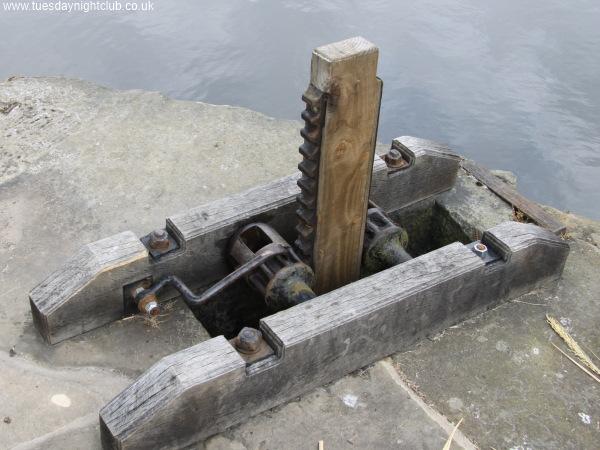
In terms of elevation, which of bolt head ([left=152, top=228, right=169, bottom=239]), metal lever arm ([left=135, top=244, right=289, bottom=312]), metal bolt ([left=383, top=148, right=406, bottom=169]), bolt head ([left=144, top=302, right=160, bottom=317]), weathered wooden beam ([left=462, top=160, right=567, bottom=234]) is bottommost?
weathered wooden beam ([left=462, top=160, right=567, bottom=234])

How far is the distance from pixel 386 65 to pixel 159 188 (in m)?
4.16

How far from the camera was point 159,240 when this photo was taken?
363 centimetres

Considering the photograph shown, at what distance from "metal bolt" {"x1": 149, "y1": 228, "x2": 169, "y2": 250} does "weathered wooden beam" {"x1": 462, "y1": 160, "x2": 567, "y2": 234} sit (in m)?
2.05

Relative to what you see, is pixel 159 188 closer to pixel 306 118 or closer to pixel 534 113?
pixel 306 118

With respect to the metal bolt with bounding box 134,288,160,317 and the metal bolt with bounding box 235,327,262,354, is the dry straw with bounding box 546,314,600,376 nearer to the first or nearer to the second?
the metal bolt with bounding box 235,327,262,354

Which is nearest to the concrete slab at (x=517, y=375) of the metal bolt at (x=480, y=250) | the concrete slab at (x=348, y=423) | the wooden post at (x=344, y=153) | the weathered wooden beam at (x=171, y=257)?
the concrete slab at (x=348, y=423)

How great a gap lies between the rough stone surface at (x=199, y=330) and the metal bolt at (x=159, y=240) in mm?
327

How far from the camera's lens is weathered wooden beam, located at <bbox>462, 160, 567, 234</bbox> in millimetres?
4398

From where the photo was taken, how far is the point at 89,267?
11.3 ft

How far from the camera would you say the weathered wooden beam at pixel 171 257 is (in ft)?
11.4

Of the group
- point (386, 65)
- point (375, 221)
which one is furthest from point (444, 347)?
point (386, 65)

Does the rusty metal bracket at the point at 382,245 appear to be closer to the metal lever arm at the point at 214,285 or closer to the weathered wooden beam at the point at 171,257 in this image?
the weathered wooden beam at the point at 171,257

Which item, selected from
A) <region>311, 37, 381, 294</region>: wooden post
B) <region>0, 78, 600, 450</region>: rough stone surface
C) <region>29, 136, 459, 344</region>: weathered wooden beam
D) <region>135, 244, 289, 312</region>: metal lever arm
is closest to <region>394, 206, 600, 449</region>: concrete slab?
<region>0, 78, 600, 450</region>: rough stone surface

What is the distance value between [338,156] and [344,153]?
0.03 m
